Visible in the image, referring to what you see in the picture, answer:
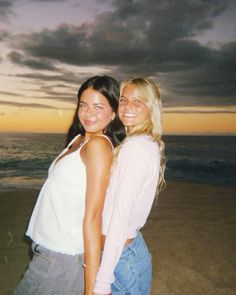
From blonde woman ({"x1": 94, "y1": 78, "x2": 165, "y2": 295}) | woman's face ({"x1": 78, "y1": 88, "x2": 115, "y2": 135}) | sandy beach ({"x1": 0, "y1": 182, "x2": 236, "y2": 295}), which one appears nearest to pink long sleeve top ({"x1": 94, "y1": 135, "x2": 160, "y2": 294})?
blonde woman ({"x1": 94, "y1": 78, "x2": 165, "y2": 295})

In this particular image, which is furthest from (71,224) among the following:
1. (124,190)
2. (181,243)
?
(181,243)

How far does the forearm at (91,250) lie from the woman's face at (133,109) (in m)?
0.79

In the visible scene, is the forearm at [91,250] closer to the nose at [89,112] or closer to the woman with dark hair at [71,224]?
the woman with dark hair at [71,224]

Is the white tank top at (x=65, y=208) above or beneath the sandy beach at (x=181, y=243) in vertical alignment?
above

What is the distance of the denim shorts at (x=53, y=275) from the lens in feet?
6.55

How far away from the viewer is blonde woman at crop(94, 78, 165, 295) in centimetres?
188

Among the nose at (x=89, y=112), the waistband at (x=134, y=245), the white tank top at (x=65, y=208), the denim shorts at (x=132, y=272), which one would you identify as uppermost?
the nose at (x=89, y=112)

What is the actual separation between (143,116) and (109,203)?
27.4 inches

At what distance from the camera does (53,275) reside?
1996mm

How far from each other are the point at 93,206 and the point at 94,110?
749 millimetres

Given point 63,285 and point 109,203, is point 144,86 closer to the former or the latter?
point 109,203

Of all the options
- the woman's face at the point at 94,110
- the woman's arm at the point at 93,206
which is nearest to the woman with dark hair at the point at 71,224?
the woman's arm at the point at 93,206

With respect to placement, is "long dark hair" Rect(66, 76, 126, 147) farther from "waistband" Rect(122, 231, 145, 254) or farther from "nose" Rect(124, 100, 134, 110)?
"waistband" Rect(122, 231, 145, 254)

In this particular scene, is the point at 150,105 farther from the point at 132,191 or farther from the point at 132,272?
the point at 132,272
